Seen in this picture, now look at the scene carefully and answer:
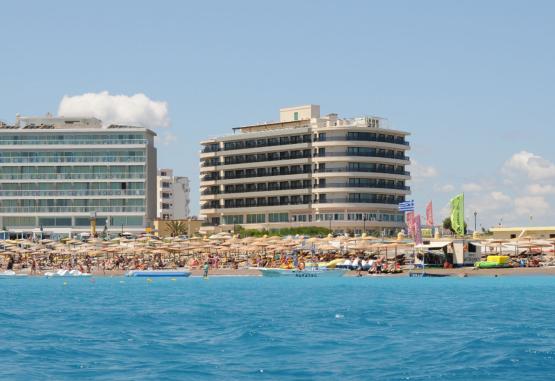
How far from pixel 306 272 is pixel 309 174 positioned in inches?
2617

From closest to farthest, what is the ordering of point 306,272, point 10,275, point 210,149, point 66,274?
1. point 306,272
2. point 66,274
3. point 10,275
4. point 210,149

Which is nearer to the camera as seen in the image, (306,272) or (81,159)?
(306,272)

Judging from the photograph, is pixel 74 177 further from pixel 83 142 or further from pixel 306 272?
pixel 306 272

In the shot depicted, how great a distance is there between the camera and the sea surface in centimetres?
→ 3036

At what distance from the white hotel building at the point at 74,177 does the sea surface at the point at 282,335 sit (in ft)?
294

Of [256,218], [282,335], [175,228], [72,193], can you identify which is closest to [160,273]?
[282,335]

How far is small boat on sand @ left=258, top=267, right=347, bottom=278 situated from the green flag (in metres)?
18.7

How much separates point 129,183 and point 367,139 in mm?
37019

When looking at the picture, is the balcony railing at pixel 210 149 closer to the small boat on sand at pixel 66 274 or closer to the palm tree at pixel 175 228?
the palm tree at pixel 175 228

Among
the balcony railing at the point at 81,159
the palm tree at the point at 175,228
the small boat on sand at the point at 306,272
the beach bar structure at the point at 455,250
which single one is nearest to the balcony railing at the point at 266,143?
the palm tree at the point at 175,228

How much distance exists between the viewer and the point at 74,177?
→ 159125 mm

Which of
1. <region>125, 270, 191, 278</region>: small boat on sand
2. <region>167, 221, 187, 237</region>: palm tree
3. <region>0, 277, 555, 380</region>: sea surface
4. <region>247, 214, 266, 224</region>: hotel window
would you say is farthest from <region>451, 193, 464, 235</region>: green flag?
<region>167, 221, 187, 237</region>: palm tree

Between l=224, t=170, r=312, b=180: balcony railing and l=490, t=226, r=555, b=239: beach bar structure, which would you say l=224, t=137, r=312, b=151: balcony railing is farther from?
l=490, t=226, r=555, b=239: beach bar structure

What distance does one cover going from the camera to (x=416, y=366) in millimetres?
30859
